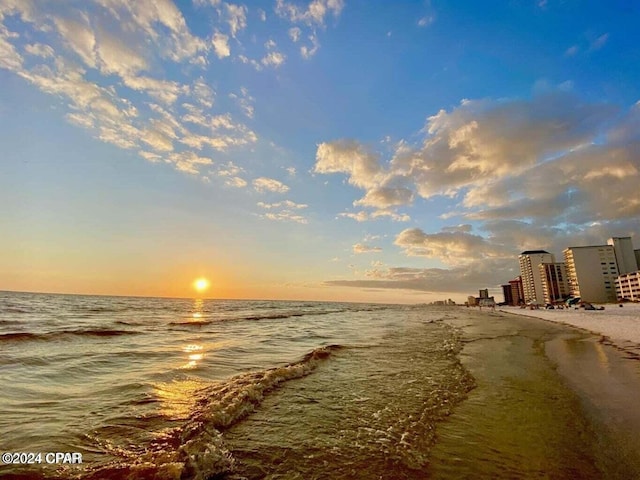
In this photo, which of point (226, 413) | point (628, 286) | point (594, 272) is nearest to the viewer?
point (226, 413)

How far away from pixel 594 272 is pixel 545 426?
183418 mm

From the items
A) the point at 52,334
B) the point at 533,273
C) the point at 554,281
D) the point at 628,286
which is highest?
the point at 533,273

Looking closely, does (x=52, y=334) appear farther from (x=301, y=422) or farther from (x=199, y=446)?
(x=301, y=422)

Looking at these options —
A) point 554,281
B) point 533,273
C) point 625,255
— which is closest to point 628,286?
point 625,255

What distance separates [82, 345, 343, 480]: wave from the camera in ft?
16.0

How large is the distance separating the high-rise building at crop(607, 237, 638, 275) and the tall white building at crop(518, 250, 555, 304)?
134 ft

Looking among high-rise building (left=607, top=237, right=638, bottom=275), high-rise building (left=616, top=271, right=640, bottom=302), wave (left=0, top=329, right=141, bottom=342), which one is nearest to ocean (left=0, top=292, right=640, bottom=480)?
wave (left=0, top=329, right=141, bottom=342)

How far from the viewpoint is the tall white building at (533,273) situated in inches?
7298

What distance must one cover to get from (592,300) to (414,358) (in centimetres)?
17141

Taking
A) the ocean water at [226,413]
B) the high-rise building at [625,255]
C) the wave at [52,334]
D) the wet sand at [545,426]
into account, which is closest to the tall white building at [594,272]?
the high-rise building at [625,255]

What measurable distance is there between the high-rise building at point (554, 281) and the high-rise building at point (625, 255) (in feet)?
96.2

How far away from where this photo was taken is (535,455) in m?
5.29

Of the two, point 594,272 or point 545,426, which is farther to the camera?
point 594,272

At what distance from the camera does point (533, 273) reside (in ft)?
621
